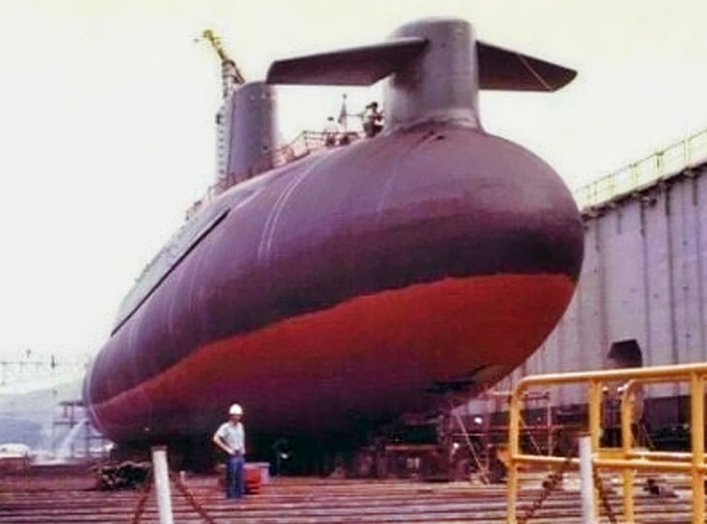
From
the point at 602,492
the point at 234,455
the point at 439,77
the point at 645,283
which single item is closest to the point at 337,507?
the point at 234,455

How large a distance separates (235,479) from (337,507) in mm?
2329

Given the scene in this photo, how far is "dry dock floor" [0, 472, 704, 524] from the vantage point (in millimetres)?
10172

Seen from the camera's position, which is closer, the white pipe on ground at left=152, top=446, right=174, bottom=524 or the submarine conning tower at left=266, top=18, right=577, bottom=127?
the white pipe on ground at left=152, top=446, right=174, bottom=524

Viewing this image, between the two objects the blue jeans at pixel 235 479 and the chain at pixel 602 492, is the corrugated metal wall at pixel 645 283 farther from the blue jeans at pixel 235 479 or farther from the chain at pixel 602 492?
the chain at pixel 602 492

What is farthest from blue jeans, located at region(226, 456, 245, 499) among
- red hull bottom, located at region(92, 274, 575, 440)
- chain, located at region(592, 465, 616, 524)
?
chain, located at region(592, 465, 616, 524)

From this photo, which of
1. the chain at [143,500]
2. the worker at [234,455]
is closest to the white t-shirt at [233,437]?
the worker at [234,455]

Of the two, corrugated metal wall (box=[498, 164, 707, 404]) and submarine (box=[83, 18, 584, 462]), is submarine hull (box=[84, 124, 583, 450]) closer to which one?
submarine (box=[83, 18, 584, 462])

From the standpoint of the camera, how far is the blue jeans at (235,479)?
1335 cm

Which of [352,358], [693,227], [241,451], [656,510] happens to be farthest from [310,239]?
[693,227]

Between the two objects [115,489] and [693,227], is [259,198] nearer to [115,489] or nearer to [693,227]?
[115,489]

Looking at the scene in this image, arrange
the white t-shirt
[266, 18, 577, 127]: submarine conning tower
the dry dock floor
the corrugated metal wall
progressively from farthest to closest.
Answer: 1. the corrugated metal wall
2. [266, 18, 577, 127]: submarine conning tower
3. the white t-shirt
4. the dry dock floor

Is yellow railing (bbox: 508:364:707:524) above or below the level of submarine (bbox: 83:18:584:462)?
below

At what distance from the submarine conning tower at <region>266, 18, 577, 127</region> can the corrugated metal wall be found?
8.81 m

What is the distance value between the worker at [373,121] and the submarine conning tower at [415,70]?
1.10m
